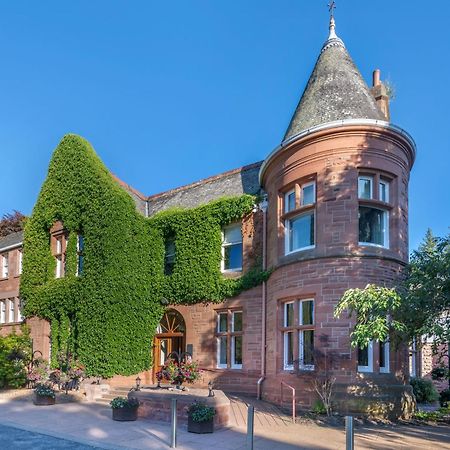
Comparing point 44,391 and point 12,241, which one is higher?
point 12,241

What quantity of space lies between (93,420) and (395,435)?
7.38 metres

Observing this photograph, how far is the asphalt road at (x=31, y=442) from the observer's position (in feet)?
31.8

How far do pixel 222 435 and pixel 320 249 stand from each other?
5650 mm

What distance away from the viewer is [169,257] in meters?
19.8

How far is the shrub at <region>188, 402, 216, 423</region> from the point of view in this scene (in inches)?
421

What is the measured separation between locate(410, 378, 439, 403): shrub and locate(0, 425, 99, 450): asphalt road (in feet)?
42.3

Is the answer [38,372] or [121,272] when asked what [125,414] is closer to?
[121,272]

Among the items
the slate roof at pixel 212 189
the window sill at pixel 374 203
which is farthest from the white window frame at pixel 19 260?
the window sill at pixel 374 203

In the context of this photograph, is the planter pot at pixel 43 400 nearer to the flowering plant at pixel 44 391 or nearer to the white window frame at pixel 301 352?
the flowering plant at pixel 44 391

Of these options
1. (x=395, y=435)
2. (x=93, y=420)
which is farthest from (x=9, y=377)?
(x=395, y=435)

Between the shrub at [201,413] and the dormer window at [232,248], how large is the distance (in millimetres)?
7266

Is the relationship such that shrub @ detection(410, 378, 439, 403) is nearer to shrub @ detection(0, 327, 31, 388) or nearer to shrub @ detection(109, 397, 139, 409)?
shrub @ detection(109, 397, 139, 409)

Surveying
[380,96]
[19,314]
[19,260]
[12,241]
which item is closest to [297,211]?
[380,96]

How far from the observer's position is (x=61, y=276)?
2230 centimetres
